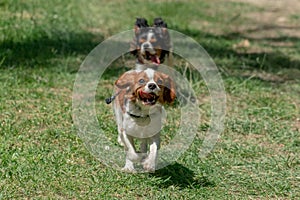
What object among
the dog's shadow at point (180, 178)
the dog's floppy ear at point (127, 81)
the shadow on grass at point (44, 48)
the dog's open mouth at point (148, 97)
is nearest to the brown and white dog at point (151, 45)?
the shadow on grass at point (44, 48)

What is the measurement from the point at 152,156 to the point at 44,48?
434 cm

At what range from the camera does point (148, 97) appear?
4910mm

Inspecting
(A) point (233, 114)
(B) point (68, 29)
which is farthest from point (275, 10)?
(A) point (233, 114)

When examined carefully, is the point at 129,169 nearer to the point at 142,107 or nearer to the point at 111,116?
the point at 142,107

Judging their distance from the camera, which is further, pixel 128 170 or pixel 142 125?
pixel 128 170

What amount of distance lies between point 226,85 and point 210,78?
33 cm

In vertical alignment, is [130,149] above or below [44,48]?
below

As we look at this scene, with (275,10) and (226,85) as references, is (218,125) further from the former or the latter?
(275,10)

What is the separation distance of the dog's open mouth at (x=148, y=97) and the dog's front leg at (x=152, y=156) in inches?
16.7

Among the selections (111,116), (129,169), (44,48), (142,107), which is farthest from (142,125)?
(44,48)

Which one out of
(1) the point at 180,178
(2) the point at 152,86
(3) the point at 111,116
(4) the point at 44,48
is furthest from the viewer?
(4) the point at 44,48

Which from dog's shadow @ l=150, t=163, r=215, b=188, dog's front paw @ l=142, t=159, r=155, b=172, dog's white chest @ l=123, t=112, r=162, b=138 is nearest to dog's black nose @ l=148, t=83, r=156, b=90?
dog's white chest @ l=123, t=112, r=162, b=138

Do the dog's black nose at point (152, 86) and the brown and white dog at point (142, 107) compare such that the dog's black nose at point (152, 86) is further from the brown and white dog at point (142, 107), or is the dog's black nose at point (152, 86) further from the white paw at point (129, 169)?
the white paw at point (129, 169)

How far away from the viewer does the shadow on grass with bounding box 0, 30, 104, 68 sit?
8.54 m
